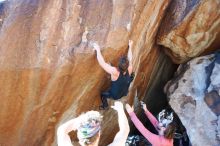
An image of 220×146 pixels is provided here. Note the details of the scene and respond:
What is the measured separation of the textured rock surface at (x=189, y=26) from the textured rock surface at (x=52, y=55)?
852 millimetres

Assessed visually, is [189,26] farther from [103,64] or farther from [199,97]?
[103,64]

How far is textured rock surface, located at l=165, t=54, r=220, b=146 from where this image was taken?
8492mm

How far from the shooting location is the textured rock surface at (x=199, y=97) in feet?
27.9

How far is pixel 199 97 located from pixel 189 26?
1554 mm

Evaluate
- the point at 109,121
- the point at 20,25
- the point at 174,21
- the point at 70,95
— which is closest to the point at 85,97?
the point at 70,95

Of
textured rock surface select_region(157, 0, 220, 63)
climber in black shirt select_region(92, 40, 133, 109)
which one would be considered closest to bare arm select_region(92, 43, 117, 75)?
climber in black shirt select_region(92, 40, 133, 109)

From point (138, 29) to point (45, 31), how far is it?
5.75 ft

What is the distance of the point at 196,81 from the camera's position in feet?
29.5

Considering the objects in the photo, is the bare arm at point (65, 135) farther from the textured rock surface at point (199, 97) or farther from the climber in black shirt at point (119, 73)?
the textured rock surface at point (199, 97)

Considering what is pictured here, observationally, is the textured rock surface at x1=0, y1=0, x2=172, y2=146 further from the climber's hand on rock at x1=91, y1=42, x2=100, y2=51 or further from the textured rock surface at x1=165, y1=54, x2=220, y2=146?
the textured rock surface at x1=165, y1=54, x2=220, y2=146

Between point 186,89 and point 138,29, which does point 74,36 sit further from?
point 186,89

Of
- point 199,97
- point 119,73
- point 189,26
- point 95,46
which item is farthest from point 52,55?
point 199,97

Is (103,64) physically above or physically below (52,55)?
below

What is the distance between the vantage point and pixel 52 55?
686cm
